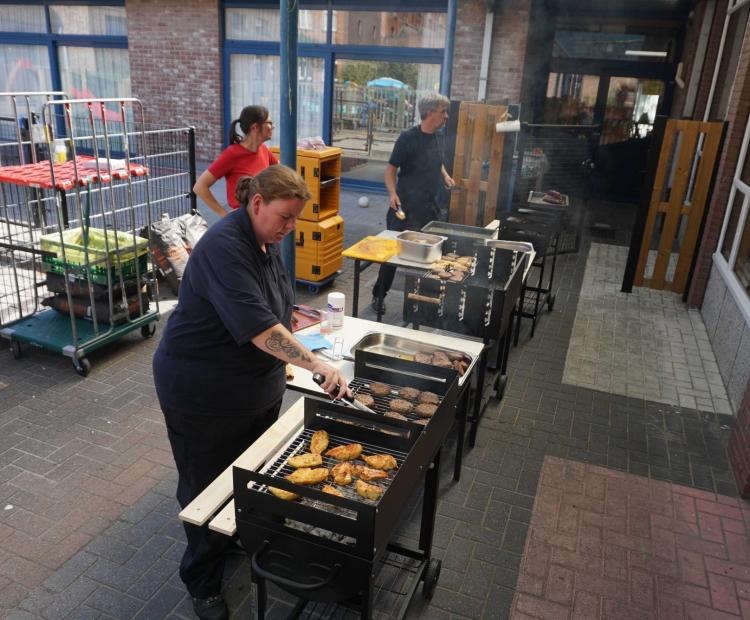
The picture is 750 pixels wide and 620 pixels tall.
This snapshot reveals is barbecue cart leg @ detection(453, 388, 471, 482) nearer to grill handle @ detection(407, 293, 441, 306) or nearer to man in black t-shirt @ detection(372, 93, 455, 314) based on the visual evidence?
grill handle @ detection(407, 293, 441, 306)

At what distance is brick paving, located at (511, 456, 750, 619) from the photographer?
3.36 metres

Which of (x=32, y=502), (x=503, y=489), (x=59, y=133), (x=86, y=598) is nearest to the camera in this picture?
(x=86, y=598)

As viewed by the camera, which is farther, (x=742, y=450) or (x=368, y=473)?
(x=742, y=450)

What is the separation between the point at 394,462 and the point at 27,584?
2.09 meters

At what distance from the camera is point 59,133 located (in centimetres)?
1565

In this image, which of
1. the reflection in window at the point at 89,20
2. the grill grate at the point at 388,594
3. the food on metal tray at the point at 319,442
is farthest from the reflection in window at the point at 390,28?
the food on metal tray at the point at 319,442

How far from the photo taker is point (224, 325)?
2.61 metres

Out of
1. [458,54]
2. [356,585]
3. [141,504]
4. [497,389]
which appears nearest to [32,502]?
[141,504]

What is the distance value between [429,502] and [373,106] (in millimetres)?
11297

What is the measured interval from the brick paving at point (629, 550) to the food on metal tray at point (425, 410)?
1161 millimetres

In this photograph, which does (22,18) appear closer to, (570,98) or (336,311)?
(570,98)

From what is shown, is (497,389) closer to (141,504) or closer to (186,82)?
(141,504)

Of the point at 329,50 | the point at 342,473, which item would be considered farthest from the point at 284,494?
the point at 329,50

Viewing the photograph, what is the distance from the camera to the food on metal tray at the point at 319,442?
2.71 meters
